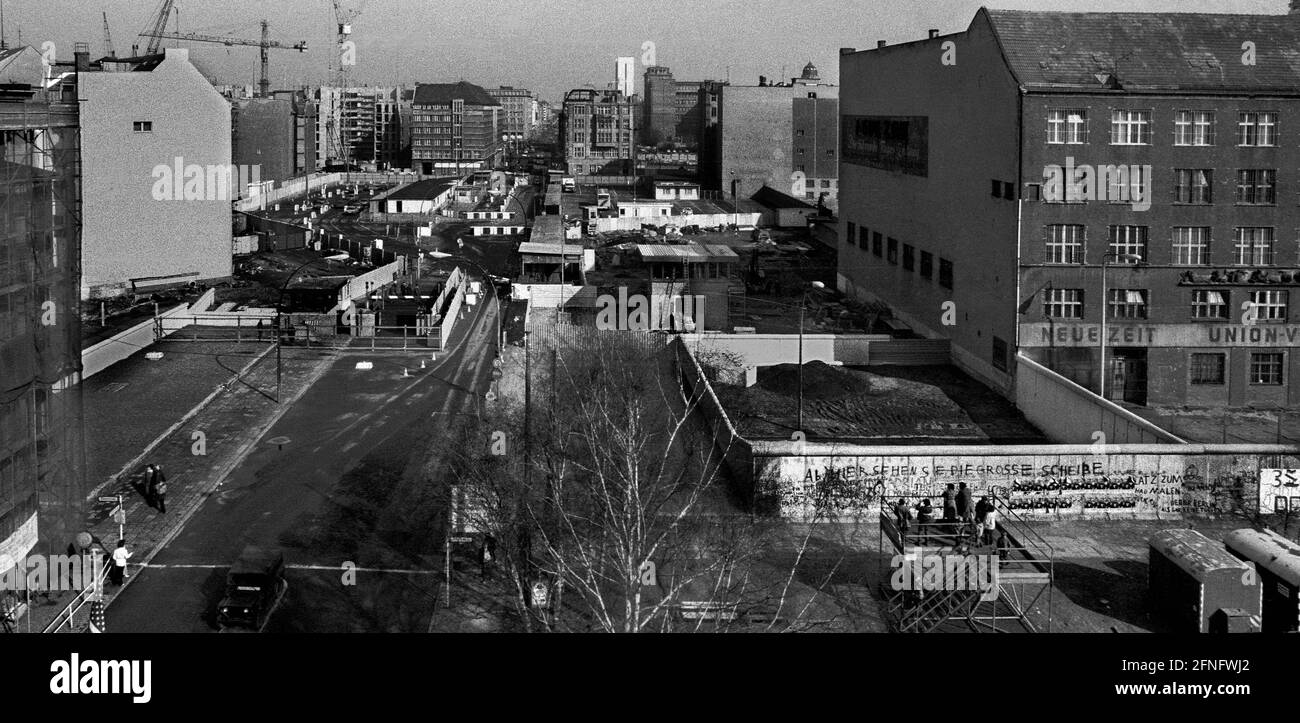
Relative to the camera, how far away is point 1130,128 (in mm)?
26734

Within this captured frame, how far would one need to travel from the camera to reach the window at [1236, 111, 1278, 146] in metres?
26.9

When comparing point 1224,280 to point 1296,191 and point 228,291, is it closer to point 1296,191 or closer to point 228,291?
point 1296,191

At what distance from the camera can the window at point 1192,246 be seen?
26766 millimetres

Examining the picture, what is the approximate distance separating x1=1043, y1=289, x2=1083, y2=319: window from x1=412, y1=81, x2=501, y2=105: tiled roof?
362ft

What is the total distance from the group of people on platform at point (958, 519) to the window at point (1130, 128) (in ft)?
44.5

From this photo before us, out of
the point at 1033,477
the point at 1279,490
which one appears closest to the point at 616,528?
the point at 1033,477

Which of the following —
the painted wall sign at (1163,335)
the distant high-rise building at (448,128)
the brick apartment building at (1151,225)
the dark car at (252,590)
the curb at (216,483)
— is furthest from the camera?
the distant high-rise building at (448,128)

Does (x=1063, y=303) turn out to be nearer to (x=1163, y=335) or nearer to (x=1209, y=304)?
(x=1163, y=335)

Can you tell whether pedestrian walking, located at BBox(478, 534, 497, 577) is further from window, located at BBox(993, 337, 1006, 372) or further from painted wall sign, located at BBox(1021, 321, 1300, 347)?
window, located at BBox(993, 337, 1006, 372)

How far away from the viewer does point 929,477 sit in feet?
58.9

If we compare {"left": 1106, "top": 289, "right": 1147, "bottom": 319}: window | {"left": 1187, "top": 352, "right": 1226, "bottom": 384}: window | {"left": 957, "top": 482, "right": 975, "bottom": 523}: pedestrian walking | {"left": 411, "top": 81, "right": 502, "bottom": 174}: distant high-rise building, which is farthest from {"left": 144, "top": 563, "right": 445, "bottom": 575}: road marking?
{"left": 411, "top": 81, "right": 502, "bottom": 174}: distant high-rise building

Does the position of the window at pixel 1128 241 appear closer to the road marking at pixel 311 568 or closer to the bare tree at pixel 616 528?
the bare tree at pixel 616 528

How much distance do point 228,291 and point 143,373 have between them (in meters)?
15.4

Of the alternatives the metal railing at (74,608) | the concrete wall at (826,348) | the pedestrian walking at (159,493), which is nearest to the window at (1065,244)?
the concrete wall at (826,348)
